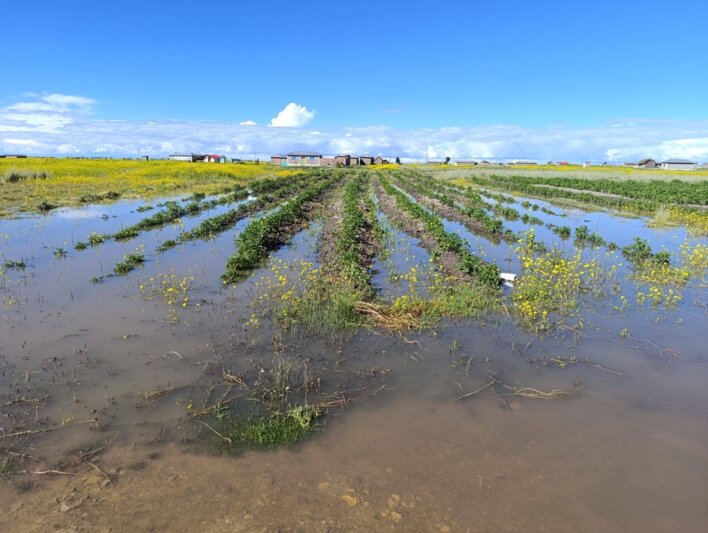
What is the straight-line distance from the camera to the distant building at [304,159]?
103 m

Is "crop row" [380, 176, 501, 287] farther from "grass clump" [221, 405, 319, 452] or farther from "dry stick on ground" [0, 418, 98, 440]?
"dry stick on ground" [0, 418, 98, 440]

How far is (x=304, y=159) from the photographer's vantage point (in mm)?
103688

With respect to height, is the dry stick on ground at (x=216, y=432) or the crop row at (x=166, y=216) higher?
the crop row at (x=166, y=216)

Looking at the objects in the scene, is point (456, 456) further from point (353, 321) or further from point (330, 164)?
point (330, 164)

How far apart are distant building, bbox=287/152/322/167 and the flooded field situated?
95030mm

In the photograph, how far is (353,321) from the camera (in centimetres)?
767

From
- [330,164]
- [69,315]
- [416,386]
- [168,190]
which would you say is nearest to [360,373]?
[416,386]

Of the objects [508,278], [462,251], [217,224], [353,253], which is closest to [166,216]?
[217,224]

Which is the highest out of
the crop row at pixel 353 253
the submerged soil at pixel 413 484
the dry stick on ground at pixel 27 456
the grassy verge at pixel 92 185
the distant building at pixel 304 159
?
the distant building at pixel 304 159

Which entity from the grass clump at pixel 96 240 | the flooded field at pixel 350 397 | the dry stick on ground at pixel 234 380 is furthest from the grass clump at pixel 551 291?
the grass clump at pixel 96 240

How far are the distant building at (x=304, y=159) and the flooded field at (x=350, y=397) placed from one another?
95.0 m

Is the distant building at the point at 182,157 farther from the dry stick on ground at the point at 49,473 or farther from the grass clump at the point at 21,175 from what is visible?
the dry stick on ground at the point at 49,473

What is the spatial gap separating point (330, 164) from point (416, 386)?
10451 cm

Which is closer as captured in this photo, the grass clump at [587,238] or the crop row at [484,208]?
the grass clump at [587,238]
